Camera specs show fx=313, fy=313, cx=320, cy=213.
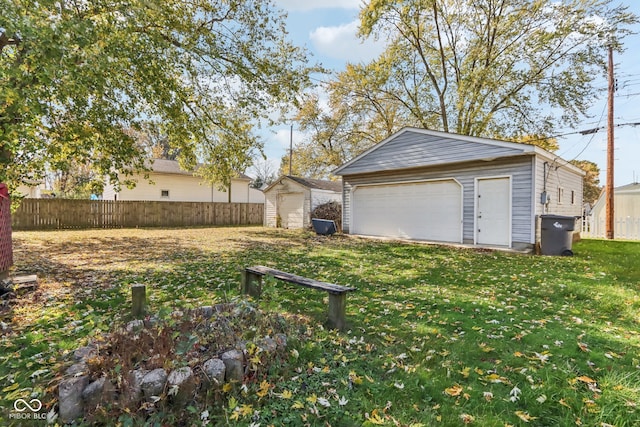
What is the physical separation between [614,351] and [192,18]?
10332 mm

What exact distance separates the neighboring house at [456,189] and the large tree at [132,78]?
4443 mm

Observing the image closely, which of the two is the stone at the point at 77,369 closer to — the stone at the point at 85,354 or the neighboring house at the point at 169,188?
the stone at the point at 85,354

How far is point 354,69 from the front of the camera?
675 inches

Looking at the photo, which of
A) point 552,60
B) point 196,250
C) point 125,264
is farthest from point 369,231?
point 552,60

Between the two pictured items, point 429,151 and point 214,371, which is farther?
point 429,151

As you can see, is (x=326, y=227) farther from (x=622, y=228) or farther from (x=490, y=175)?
(x=622, y=228)

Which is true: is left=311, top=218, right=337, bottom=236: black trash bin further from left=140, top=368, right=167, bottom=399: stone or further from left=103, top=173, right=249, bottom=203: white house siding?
left=140, top=368, right=167, bottom=399: stone

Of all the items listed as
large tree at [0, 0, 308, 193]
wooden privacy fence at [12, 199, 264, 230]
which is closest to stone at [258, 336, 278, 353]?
large tree at [0, 0, 308, 193]

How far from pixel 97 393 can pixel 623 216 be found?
20560 millimetres

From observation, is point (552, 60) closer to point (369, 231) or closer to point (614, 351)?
point (369, 231)

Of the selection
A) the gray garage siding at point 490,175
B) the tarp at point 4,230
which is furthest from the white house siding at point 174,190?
the tarp at point 4,230

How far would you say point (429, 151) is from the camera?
10492 mm

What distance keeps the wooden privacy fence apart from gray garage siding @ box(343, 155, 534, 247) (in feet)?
36.2

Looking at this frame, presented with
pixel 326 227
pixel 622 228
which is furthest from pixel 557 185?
pixel 326 227
